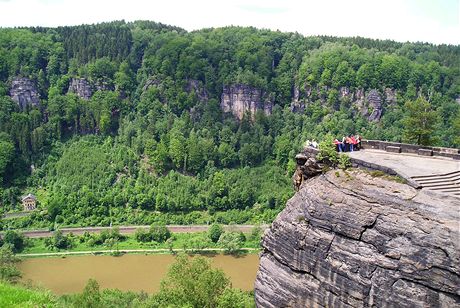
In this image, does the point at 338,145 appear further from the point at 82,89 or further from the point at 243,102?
the point at 82,89

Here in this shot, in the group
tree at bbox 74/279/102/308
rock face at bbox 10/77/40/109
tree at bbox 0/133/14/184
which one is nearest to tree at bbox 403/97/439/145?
tree at bbox 74/279/102/308

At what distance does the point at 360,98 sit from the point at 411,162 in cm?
8065

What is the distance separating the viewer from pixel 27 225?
245 ft

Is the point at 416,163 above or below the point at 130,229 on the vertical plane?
above

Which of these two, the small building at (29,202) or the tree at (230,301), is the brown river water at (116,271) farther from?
the tree at (230,301)

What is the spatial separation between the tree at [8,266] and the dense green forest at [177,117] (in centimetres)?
1801

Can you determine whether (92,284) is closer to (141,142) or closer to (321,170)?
(321,170)

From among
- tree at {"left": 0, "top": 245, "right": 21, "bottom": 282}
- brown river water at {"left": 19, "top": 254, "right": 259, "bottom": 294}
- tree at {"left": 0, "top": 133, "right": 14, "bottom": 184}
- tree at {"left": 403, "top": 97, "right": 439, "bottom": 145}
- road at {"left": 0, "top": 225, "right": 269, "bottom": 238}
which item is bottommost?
brown river water at {"left": 19, "top": 254, "right": 259, "bottom": 294}

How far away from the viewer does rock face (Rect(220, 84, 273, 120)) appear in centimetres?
10625

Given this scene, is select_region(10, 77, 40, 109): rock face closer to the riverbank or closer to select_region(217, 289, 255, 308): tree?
the riverbank

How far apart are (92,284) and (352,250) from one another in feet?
81.7

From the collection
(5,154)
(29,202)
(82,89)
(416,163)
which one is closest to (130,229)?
(29,202)

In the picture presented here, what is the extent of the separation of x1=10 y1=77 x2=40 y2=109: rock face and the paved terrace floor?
9170cm

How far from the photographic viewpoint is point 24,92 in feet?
335
